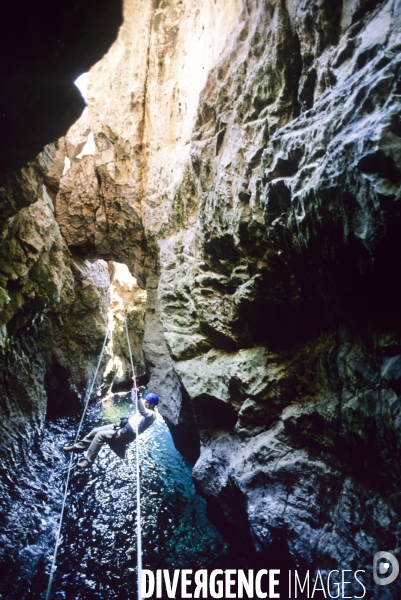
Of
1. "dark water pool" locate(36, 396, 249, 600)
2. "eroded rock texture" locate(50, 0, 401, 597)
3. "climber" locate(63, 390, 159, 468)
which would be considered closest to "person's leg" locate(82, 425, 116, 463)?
"climber" locate(63, 390, 159, 468)

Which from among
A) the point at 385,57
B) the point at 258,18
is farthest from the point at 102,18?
the point at 385,57

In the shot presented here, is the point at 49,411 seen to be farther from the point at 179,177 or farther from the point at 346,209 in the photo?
the point at 346,209

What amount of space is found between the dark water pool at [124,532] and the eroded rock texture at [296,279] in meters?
1.02

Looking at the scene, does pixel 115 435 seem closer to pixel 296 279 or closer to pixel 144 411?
pixel 144 411

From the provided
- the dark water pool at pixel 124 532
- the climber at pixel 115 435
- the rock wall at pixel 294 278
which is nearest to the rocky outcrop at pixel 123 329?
the dark water pool at pixel 124 532

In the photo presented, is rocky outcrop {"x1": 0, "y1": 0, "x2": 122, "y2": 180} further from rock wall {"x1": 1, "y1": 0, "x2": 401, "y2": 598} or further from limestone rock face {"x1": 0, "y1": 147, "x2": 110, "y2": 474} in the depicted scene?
rock wall {"x1": 1, "y1": 0, "x2": 401, "y2": 598}

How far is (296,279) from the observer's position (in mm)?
5066

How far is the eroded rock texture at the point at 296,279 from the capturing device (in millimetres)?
3119

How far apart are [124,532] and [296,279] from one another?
7.01 m

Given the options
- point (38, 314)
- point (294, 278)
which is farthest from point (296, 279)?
point (38, 314)

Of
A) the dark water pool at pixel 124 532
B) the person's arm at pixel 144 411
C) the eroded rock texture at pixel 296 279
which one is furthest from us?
the person's arm at pixel 144 411

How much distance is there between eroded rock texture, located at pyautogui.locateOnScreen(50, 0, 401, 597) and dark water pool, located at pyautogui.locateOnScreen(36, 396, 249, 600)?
3.36 ft

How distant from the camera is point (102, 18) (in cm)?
471

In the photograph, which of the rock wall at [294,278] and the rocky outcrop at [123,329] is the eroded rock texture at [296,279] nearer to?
the rock wall at [294,278]
